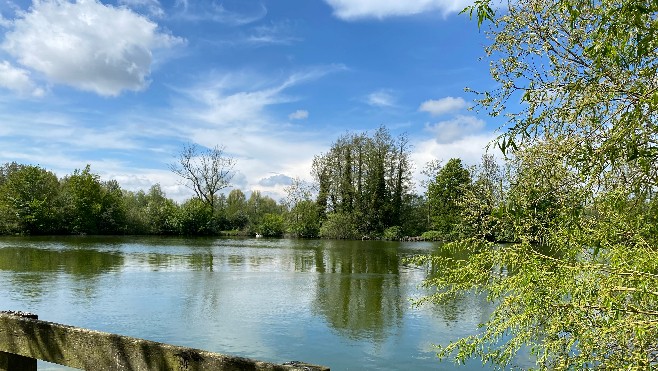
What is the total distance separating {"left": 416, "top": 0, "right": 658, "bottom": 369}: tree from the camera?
4531 mm

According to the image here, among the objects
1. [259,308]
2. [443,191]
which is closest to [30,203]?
[443,191]

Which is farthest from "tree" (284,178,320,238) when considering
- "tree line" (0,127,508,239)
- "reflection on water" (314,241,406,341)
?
"reflection on water" (314,241,406,341)

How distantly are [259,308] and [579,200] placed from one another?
1064 centimetres

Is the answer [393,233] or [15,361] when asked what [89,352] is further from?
[393,233]

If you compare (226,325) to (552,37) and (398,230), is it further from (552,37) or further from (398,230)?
(398,230)

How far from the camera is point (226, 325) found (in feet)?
40.7

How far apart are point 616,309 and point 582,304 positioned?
701 millimetres

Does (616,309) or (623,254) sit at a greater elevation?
(623,254)

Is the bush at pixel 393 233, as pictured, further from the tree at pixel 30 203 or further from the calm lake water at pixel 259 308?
the tree at pixel 30 203

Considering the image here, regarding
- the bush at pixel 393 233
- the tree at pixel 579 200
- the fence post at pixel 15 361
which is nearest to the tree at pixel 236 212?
the bush at pixel 393 233

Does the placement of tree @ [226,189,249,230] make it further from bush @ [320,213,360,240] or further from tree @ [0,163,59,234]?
tree @ [0,163,59,234]

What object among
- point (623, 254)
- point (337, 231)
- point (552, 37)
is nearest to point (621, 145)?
point (623, 254)

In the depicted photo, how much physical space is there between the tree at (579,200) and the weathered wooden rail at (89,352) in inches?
116

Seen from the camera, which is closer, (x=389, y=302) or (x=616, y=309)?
(x=616, y=309)
